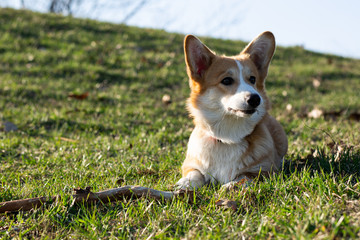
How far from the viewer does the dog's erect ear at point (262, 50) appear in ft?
11.5

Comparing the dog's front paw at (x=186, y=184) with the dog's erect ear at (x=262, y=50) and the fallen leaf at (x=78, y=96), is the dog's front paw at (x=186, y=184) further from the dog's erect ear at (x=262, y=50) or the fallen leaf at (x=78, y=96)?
the fallen leaf at (x=78, y=96)

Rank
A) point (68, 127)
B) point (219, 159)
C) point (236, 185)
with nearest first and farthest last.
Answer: point (236, 185), point (219, 159), point (68, 127)

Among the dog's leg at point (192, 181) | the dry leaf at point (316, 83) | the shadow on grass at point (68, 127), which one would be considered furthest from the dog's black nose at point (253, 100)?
the dry leaf at point (316, 83)

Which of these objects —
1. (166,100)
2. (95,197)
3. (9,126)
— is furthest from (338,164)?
(9,126)

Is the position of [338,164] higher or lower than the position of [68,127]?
higher

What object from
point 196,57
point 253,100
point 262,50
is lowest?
point 253,100

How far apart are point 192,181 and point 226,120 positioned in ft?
2.11

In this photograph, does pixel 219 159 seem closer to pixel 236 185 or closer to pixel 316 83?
pixel 236 185

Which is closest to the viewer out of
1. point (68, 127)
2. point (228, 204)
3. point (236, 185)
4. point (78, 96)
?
point (228, 204)

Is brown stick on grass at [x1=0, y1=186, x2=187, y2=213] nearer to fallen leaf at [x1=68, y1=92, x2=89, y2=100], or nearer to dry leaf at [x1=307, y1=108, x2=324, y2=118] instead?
dry leaf at [x1=307, y1=108, x2=324, y2=118]

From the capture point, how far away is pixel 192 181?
2.93 metres

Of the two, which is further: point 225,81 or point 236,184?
point 225,81

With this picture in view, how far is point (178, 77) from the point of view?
26.7 feet

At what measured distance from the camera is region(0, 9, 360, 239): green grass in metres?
2.21
